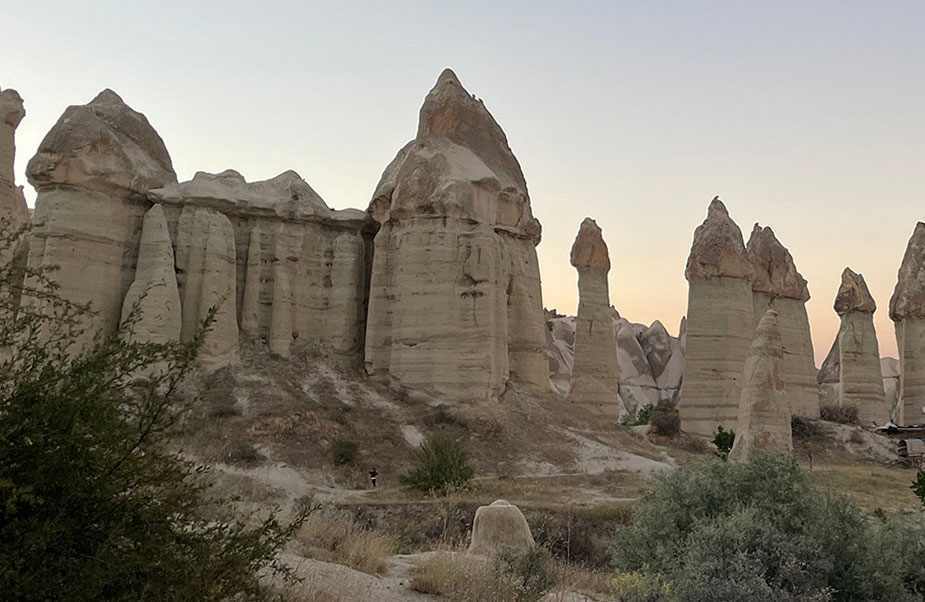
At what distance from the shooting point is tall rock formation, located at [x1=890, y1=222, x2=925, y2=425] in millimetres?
38406

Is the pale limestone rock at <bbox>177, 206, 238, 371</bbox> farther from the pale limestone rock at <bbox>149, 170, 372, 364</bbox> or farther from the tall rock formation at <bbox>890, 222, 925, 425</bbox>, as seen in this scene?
the tall rock formation at <bbox>890, 222, 925, 425</bbox>

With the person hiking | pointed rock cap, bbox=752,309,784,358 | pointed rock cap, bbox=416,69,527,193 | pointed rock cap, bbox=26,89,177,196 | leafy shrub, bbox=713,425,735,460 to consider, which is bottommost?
the person hiking

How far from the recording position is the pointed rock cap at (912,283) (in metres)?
40.0

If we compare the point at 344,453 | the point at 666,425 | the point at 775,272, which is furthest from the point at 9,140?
the point at 775,272

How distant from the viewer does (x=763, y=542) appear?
754 centimetres

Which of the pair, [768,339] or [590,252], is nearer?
[768,339]

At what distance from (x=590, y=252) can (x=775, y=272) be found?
8.79m

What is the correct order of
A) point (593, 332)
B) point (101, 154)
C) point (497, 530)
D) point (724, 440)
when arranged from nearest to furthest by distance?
point (497, 530)
point (101, 154)
point (724, 440)
point (593, 332)

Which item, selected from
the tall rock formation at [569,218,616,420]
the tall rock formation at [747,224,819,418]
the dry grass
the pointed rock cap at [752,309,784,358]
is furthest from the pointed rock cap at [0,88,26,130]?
the tall rock formation at [747,224,819,418]

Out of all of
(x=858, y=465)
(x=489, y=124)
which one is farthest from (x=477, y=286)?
(x=858, y=465)

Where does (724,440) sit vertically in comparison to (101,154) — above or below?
below

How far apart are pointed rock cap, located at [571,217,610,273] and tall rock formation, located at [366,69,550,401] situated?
6.69 meters

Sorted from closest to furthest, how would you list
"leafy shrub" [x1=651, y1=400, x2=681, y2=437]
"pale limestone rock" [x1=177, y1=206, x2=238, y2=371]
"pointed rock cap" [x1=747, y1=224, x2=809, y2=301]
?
"pale limestone rock" [x1=177, y1=206, x2=238, y2=371] → "leafy shrub" [x1=651, y1=400, x2=681, y2=437] → "pointed rock cap" [x1=747, y1=224, x2=809, y2=301]

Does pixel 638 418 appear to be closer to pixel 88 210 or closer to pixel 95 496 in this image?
pixel 88 210
